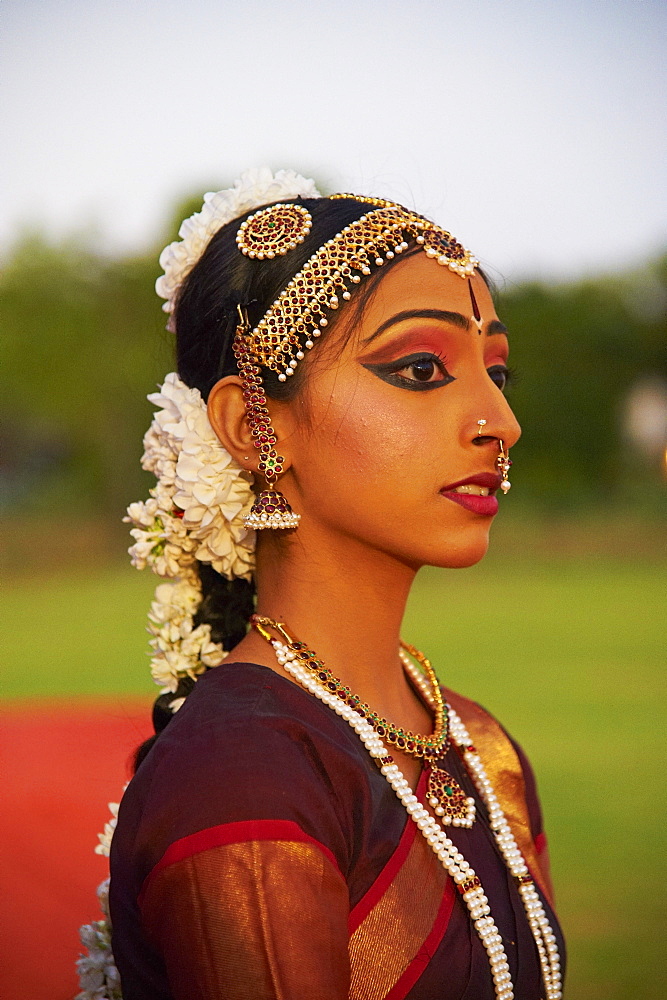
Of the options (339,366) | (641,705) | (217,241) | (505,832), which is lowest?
(641,705)

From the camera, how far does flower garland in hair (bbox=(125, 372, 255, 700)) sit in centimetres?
255

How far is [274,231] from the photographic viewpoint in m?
2.49

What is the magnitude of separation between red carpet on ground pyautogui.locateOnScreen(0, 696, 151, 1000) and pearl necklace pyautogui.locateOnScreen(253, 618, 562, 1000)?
84 centimetres

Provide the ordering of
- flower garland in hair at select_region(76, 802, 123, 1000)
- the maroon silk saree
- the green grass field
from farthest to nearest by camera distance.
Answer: the green grass field, flower garland in hair at select_region(76, 802, 123, 1000), the maroon silk saree

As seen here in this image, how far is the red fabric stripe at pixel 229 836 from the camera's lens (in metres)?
1.82

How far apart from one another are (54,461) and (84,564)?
34.8ft

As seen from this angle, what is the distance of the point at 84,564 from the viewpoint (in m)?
31.5

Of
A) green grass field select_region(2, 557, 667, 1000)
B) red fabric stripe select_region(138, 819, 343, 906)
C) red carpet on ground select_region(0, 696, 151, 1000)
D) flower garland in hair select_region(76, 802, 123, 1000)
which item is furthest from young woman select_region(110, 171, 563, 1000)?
green grass field select_region(2, 557, 667, 1000)

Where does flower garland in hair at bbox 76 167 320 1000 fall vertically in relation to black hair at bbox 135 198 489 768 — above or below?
below

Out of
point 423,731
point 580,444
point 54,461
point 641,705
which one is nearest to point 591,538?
point 580,444

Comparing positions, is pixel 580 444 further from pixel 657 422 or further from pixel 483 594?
pixel 483 594

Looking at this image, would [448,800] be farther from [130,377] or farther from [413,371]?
[130,377]

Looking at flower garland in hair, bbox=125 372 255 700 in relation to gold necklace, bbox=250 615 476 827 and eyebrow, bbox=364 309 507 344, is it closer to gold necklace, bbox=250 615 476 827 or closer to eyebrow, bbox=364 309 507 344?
gold necklace, bbox=250 615 476 827

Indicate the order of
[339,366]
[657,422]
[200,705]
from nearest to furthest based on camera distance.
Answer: [200,705]
[339,366]
[657,422]
